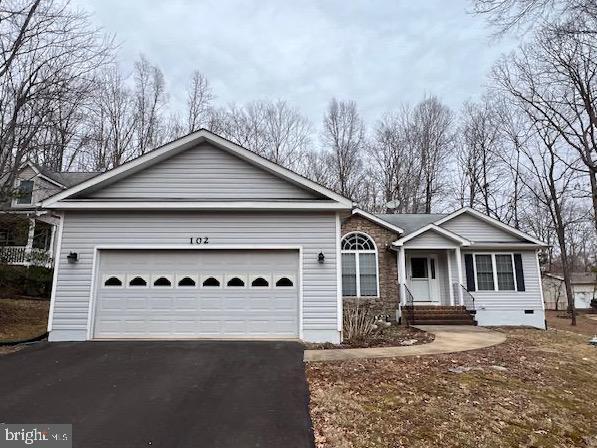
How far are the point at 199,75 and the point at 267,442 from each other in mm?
28800

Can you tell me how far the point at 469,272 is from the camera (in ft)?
48.6

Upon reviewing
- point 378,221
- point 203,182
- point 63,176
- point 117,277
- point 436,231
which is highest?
point 63,176

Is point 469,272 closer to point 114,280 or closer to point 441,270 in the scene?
point 441,270

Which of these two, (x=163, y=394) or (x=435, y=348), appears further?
(x=435, y=348)

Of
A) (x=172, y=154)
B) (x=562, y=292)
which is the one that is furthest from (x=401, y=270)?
(x=562, y=292)

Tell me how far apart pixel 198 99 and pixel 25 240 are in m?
17.2

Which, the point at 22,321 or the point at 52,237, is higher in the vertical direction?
the point at 52,237

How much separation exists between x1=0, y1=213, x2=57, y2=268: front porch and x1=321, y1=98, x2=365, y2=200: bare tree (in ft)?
62.8

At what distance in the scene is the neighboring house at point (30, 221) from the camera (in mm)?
11383

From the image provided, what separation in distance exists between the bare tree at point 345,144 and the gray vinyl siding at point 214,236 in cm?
1871

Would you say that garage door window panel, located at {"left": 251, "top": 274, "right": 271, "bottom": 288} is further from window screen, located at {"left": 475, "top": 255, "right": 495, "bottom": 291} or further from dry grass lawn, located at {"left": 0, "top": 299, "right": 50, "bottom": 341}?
window screen, located at {"left": 475, "top": 255, "right": 495, "bottom": 291}

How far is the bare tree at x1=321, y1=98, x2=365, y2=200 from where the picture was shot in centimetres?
2856

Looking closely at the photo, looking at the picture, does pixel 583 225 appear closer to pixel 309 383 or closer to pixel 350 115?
pixel 350 115

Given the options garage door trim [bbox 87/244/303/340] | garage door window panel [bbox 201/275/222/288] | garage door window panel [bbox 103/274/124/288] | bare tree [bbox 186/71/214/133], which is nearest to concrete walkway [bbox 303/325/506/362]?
garage door trim [bbox 87/244/303/340]
